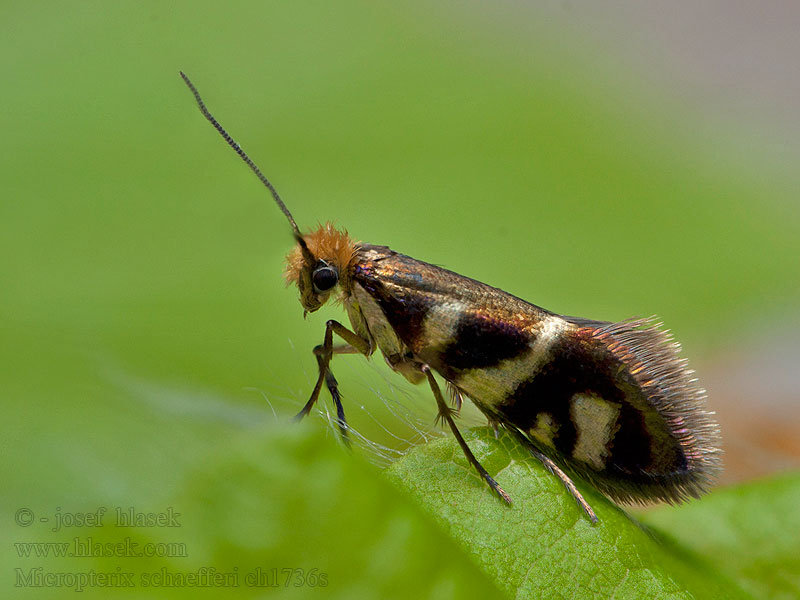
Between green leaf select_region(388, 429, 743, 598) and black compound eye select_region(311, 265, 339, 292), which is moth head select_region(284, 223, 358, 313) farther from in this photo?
green leaf select_region(388, 429, 743, 598)

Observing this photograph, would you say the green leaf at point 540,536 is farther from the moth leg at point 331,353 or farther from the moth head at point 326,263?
the moth head at point 326,263

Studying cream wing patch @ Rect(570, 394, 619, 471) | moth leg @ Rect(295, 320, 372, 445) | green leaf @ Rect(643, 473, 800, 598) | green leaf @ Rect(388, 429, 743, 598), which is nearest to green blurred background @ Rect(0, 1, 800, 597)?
moth leg @ Rect(295, 320, 372, 445)

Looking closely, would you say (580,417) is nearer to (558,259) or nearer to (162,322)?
(162,322)

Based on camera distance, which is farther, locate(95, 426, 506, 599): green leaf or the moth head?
the moth head

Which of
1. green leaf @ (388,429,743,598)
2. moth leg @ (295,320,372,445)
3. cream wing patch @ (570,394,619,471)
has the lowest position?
moth leg @ (295,320,372,445)

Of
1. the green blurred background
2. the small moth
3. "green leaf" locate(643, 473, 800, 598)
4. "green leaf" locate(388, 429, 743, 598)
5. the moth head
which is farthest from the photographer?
the green blurred background

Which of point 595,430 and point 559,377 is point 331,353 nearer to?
point 559,377

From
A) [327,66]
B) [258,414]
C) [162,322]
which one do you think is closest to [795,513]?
[258,414]

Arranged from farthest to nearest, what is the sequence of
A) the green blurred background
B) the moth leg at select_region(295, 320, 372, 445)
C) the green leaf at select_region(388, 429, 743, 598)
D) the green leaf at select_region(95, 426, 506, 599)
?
the green blurred background → the moth leg at select_region(295, 320, 372, 445) → the green leaf at select_region(388, 429, 743, 598) → the green leaf at select_region(95, 426, 506, 599)
